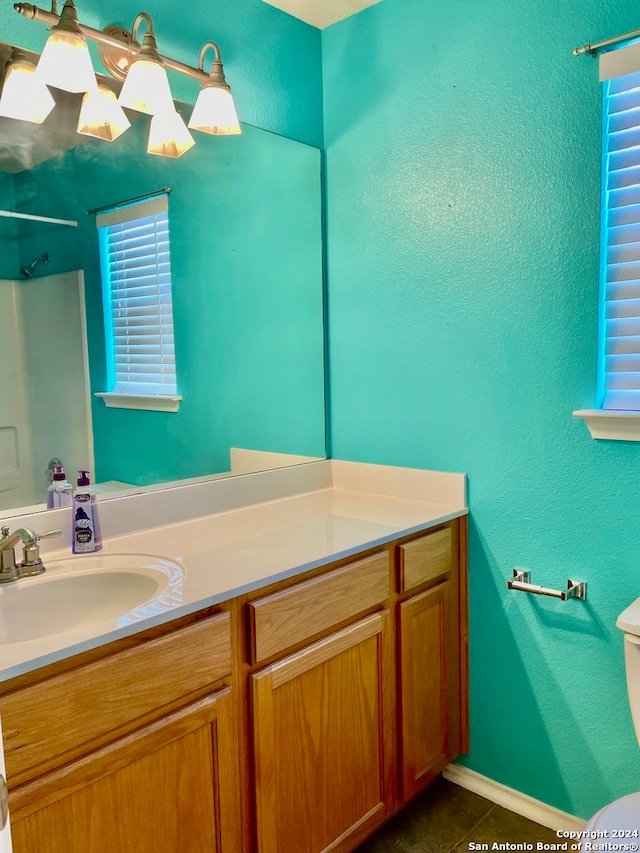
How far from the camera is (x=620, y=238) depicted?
5.04ft

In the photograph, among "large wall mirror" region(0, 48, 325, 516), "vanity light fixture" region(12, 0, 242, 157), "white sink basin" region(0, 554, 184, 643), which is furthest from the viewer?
"large wall mirror" region(0, 48, 325, 516)

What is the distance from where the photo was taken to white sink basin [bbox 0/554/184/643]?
49.8 inches

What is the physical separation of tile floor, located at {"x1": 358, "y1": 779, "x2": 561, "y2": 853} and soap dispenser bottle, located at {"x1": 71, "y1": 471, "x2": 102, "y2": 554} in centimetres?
108

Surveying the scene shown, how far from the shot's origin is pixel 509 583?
176 cm

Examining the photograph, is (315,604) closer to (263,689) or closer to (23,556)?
(263,689)

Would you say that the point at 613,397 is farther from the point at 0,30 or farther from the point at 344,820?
the point at 0,30

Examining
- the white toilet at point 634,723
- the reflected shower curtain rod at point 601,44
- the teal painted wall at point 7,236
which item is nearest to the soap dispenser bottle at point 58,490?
the teal painted wall at point 7,236

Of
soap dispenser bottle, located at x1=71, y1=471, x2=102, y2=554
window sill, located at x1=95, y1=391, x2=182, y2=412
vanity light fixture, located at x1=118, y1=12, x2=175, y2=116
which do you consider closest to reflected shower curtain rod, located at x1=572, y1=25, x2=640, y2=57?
vanity light fixture, located at x1=118, y1=12, x2=175, y2=116

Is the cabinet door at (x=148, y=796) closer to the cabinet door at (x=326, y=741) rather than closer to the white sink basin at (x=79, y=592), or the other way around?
the cabinet door at (x=326, y=741)

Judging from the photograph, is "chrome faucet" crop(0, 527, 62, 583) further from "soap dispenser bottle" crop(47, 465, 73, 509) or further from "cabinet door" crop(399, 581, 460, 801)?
"cabinet door" crop(399, 581, 460, 801)

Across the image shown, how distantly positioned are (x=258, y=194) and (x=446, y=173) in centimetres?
60

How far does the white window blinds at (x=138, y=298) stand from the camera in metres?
1.66

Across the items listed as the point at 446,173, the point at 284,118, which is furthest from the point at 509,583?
the point at 284,118

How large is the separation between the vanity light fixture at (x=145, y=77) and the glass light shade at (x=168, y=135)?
10cm
